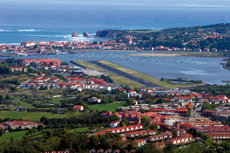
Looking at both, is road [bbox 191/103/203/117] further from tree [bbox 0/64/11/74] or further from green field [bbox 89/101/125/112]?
tree [bbox 0/64/11/74]

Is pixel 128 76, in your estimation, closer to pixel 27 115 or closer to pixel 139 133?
pixel 27 115

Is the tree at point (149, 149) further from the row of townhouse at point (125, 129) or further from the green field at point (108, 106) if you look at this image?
the green field at point (108, 106)

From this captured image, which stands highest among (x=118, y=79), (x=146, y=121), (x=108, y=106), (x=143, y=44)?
(x=143, y=44)

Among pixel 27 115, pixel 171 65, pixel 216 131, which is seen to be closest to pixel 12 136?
pixel 27 115

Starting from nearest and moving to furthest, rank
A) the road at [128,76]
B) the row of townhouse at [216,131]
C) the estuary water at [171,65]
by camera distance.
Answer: the row of townhouse at [216,131] < the road at [128,76] < the estuary water at [171,65]

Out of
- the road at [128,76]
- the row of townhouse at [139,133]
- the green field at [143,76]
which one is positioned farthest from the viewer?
the road at [128,76]

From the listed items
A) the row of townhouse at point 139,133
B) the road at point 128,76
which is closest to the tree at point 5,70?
the road at point 128,76

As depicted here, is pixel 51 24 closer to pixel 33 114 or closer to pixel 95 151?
pixel 33 114
